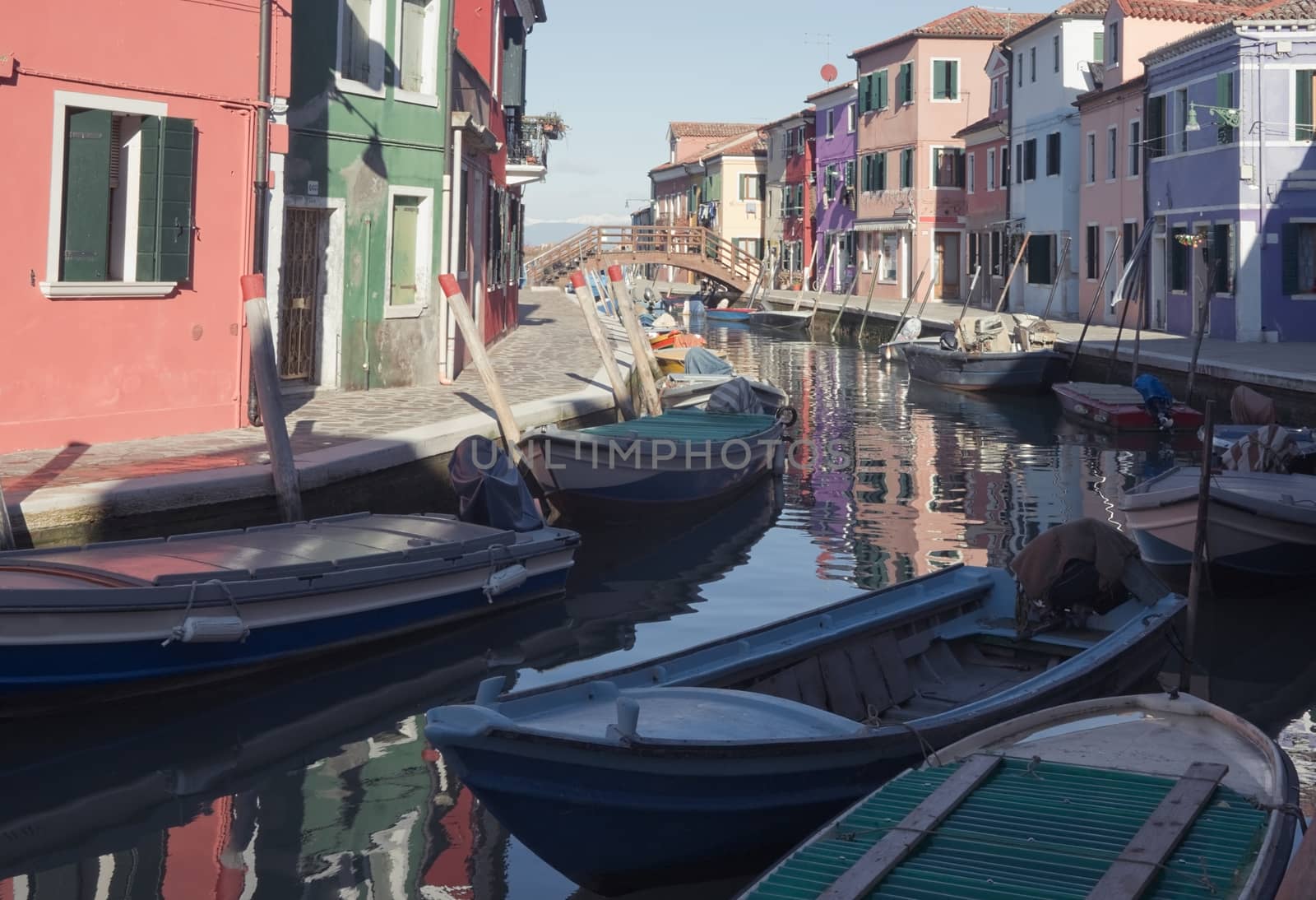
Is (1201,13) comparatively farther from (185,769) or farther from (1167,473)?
(185,769)

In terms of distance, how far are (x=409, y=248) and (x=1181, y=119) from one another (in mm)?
17584

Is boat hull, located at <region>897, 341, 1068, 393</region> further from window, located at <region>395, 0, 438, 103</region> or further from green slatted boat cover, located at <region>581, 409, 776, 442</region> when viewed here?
window, located at <region>395, 0, 438, 103</region>

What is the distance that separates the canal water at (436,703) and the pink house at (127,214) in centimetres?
399

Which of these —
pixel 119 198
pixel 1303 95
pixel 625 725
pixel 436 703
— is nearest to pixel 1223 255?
pixel 1303 95

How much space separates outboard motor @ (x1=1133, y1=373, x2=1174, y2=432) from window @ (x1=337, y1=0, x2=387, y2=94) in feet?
37.5

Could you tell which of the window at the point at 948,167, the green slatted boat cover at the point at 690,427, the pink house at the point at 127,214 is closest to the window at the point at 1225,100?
the green slatted boat cover at the point at 690,427

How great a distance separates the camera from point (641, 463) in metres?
14.3

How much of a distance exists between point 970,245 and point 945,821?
4304 centimetres

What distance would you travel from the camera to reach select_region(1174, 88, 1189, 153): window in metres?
29.8

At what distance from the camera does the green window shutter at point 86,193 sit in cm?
1247

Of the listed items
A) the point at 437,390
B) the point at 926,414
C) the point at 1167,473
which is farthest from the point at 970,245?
the point at 1167,473

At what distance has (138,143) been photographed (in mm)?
13234

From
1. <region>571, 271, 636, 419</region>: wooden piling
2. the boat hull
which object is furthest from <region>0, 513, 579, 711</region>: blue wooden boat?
the boat hull

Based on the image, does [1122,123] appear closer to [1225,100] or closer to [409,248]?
[1225,100]
